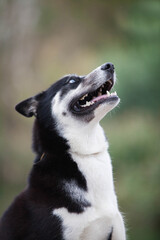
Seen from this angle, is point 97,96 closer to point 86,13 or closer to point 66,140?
point 66,140

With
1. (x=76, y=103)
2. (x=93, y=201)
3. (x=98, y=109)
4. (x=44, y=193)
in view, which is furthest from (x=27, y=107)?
(x=93, y=201)

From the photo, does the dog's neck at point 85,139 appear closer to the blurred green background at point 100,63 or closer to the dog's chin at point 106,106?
the dog's chin at point 106,106

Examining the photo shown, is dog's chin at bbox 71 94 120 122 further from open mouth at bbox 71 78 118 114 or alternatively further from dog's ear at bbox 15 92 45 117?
dog's ear at bbox 15 92 45 117

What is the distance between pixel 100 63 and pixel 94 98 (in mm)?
6025

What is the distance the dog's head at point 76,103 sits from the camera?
3902mm

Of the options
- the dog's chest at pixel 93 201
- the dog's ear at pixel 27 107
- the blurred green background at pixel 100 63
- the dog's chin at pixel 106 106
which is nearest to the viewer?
the dog's chest at pixel 93 201

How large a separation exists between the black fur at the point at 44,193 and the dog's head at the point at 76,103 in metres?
0.05

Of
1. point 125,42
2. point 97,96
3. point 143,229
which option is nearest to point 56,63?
point 125,42

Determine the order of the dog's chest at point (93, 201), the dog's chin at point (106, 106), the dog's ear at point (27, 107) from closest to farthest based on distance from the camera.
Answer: the dog's chest at point (93, 201), the dog's chin at point (106, 106), the dog's ear at point (27, 107)

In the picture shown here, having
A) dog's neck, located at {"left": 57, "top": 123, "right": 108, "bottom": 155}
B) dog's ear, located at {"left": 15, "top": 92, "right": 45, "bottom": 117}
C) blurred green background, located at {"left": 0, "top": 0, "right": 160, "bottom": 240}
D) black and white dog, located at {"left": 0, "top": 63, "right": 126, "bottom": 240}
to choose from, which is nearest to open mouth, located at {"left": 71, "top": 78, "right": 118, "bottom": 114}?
black and white dog, located at {"left": 0, "top": 63, "right": 126, "bottom": 240}

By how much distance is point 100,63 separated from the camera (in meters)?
10.0

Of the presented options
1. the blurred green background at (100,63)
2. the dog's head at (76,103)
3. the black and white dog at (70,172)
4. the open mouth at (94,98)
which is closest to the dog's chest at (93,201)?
the black and white dog at (70,172)

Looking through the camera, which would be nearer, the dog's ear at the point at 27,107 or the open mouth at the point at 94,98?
the open mouth at the point at 94,98

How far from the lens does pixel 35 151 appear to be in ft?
13.2
